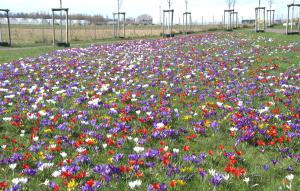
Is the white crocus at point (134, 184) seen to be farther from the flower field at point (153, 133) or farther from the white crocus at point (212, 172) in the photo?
the white crocus at point (212, 172)

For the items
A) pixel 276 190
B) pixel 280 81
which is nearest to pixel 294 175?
pixel 276 190

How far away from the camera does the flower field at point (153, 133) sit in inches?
223

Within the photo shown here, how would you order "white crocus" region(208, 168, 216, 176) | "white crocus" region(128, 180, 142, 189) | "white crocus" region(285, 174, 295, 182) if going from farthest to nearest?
1. "white crocus" region(208, 168, 216, 176)
2. "white crocus" region(285, 174, 295, 182)
3. "white crocus" region(128, 180, 142, 189)

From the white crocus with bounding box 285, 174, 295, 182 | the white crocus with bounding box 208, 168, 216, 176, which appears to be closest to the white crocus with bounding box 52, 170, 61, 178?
the white crocus with bounding box 208, 168, 216, 176

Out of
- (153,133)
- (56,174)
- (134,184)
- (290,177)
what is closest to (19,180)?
(56,174)

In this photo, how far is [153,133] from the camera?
7.74 meters

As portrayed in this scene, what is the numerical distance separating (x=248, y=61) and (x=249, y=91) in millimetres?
7743

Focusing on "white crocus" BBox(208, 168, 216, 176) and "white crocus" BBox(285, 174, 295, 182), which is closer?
"white crocus" BBox(285, 174, 295, 182)

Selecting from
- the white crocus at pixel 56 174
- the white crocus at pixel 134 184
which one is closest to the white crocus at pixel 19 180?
the white crocus at pixel 56 174

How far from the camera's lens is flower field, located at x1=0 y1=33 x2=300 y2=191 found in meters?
5.66

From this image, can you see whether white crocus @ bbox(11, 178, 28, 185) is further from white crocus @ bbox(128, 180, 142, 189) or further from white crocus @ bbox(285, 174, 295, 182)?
white crocus @ bbox(285, 174, 295, 182)

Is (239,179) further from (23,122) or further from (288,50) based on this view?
(288,50)

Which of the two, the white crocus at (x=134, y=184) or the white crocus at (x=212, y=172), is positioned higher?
the white crocus at (x=212, y=172)

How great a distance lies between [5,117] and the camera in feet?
30.6
